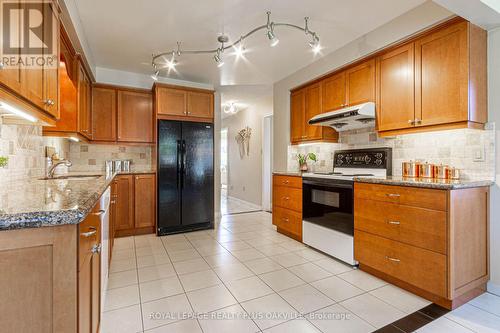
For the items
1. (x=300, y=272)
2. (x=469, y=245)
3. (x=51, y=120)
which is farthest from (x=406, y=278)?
(x=51, y=120)

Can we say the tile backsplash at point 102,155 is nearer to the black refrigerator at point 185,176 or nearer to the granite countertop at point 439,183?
the black refrigerator at point 185,176

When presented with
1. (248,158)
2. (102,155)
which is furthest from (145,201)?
(248,158)

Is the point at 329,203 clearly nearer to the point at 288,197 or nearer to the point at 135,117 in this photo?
the point at 288,197

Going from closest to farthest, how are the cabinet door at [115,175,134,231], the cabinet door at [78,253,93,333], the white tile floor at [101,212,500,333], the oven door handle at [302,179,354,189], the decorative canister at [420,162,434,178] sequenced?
the cabinet door at [78,253,93,333] < the white tile floor at [101,212,500,333] < the decorative canister at [420,162,434,178] < the oven door handle at [302,179,354,189] < the cabinet door at [115,175,134,231]

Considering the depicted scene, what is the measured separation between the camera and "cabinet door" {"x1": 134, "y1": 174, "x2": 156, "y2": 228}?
12.5 feet

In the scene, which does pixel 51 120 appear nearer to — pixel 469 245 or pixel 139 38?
pixel 139 38

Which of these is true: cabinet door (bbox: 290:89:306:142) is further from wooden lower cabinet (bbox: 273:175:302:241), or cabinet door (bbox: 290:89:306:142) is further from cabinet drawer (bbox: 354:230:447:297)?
cabinet drawer (bbox: 354:230:447:297)

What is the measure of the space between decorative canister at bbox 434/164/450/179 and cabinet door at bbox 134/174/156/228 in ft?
11.6

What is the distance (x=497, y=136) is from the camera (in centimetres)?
213

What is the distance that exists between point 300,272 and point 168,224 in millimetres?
2152

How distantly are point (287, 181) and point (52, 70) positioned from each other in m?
2.82

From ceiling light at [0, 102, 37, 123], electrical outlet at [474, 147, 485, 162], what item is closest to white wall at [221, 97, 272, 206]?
electrical outlet at [474, 147, 485, 162]

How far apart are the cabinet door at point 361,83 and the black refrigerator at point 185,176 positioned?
2138 mm

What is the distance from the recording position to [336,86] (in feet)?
10.8
